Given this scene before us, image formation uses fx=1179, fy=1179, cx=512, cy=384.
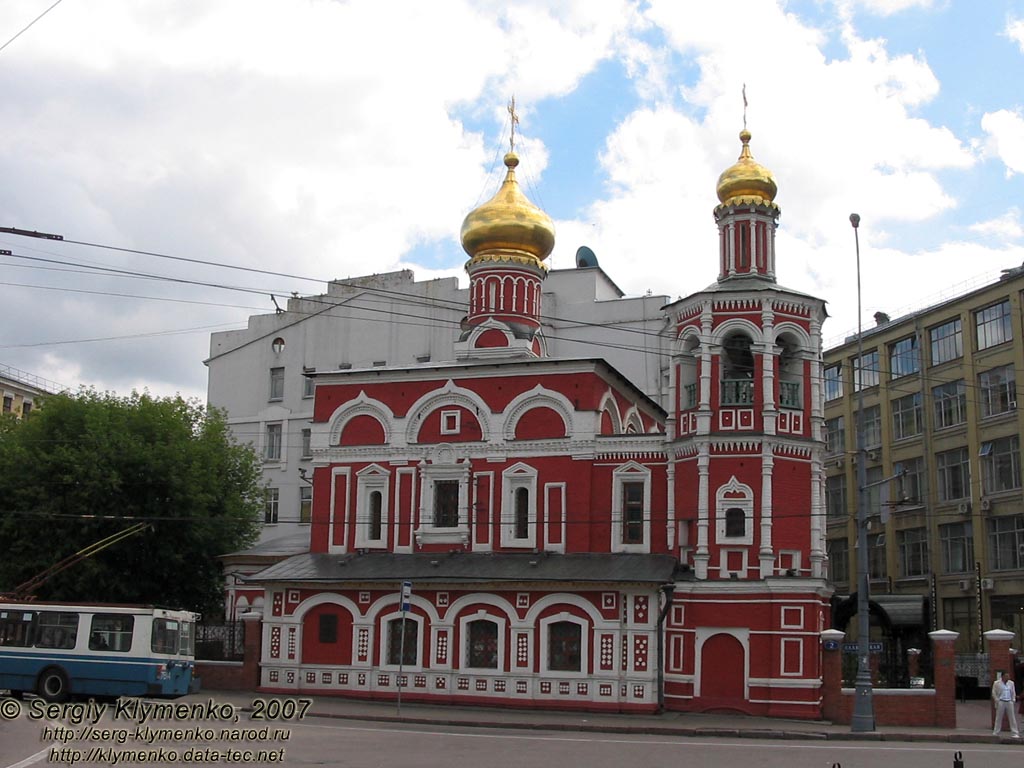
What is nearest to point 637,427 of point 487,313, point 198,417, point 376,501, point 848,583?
point 487,313

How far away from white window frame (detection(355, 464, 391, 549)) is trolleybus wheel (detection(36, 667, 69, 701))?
9209 millimetres

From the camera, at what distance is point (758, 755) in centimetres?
1992

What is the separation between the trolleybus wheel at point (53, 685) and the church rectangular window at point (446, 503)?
10408 millimetres

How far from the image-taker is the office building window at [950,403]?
4441cm

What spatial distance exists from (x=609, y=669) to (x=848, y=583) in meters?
26.9

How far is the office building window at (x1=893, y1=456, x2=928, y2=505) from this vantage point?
1822 inches

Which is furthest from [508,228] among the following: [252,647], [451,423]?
[252,647]

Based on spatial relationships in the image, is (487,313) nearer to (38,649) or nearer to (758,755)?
(38,649)

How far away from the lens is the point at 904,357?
160ft

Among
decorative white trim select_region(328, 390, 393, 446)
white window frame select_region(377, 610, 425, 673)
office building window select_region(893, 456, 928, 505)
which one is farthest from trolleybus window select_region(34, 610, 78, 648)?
office building window select_region(893, 456, 928, 505)

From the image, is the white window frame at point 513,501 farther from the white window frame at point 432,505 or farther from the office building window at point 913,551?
the office building window at point 913,551

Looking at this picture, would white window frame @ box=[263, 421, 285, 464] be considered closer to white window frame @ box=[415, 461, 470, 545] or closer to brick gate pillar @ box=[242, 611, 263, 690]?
brick gate pillar @ box=[242, 611, 263, 690]

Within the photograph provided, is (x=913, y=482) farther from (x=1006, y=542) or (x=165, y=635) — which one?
(x=165, y=635)

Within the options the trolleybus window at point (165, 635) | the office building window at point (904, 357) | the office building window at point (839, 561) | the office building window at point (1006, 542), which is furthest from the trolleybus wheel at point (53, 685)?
the office building window at point (839, 561)
